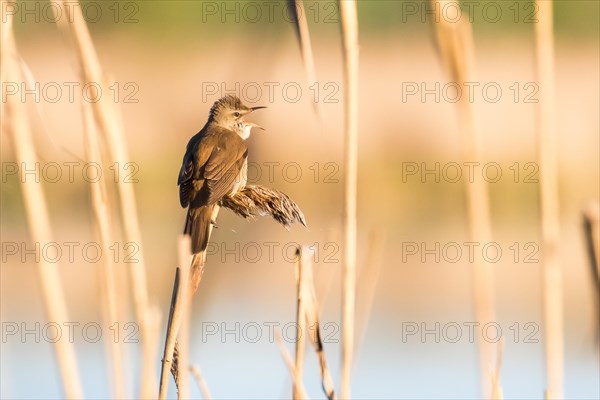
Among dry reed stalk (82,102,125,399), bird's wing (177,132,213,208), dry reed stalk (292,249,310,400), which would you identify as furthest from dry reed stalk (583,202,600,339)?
bird's wing (177,132,213,208)

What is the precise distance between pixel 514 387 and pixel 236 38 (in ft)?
20.4

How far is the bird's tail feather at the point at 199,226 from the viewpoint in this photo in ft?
9.04

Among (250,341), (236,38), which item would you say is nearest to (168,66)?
(236,38)

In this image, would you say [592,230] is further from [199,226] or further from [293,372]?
[199,226]

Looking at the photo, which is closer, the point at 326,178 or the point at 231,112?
the point at 231,112

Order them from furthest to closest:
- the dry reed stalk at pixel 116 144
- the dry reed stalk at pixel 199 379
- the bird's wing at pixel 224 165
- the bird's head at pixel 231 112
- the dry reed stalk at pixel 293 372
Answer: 1. the bird's head at pixel 231 112
2. the bird's wing at pixel 224 165
3. the dry reed stalk at pixel 199 379
4. the dry reed stalk at pixel 293 372
5. the dry reed stalk at pixel 116 144

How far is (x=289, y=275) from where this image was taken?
6.05m

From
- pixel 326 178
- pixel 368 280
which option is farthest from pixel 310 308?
pixel 326 178

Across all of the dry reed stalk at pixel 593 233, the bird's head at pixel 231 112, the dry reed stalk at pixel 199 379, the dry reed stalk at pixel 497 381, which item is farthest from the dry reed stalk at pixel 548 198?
the bird's head at pixel 231 112

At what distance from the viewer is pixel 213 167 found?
11.6 ft

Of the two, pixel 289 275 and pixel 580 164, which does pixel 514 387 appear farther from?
pixel 580 164

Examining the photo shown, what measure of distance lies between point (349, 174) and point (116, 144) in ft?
1.82

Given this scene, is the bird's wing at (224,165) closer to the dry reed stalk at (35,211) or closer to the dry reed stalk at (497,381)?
the dry reed stalk at (35,211)

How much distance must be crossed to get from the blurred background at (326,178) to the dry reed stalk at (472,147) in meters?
0.25
